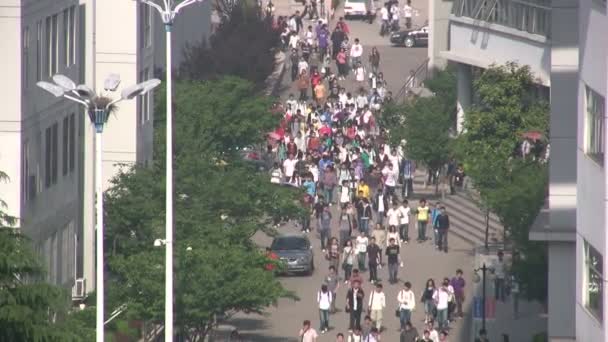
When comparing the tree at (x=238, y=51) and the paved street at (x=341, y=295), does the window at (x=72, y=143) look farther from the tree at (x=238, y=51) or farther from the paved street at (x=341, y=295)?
the tree at (x=238, y=51)

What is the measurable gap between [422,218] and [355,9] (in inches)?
1695

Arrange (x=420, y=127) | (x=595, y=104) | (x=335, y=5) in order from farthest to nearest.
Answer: (x=335, y=5), (x=420, y=127), (x=595, y=104)

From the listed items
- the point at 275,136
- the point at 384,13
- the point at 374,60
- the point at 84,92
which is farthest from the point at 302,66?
the point at 84,92

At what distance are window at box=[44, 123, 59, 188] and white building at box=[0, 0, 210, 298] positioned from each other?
0.06 ft

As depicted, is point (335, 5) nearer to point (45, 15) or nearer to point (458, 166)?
point (458, 166)

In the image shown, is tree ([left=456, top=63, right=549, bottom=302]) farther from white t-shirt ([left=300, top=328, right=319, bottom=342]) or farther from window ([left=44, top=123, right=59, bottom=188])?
window ([left=44, top=123, right=59, bottom=188])

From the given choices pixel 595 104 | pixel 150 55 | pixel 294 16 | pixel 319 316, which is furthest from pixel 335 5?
pixel 595 104

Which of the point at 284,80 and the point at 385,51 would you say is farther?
the point at 385,51

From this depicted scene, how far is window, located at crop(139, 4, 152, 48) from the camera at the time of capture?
60719mm

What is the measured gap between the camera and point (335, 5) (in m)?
103

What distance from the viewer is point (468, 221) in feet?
208

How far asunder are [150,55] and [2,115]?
1697 cm

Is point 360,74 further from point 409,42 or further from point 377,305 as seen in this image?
point 377,305

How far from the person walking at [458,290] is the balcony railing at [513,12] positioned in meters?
12.8
